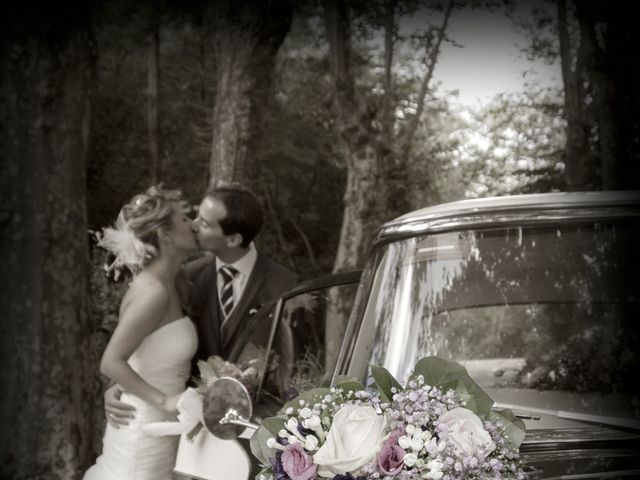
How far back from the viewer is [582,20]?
8508 mm

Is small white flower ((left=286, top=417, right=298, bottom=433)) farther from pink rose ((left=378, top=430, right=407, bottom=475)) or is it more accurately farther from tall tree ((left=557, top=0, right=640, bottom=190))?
tall tree ((left=557, top=0, right=640, bottom=190))

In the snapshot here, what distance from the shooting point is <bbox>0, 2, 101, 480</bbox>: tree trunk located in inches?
198

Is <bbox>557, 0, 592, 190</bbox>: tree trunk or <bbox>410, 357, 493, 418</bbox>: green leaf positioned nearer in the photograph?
<bbox>410, 357, 493, 418</bbox>: green leaf

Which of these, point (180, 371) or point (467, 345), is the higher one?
point (467, 345)

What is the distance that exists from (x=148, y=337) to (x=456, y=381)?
8.43 ft

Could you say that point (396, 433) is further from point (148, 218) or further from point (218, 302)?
point (218, 302)

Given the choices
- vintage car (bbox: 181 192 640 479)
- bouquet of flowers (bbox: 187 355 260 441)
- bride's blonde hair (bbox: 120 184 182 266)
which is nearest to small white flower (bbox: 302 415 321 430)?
vintage car (bbox: 181 192 640 479)

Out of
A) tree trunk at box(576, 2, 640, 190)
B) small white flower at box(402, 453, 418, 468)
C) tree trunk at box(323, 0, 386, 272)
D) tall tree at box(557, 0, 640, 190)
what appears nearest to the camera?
small white flower at box(402, 453, 418, 468)

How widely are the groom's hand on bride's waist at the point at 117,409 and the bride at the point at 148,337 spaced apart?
3 cm

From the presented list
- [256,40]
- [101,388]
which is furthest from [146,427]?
[256,40]

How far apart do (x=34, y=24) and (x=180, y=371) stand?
2.57 m

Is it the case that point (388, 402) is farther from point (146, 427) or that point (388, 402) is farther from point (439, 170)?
point (439, 170)

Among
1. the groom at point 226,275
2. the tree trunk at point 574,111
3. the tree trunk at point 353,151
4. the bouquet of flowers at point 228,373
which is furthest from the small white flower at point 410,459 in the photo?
Answer: the tree trunk at point 574,111

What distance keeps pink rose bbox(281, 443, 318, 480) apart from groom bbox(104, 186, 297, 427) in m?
2.87
